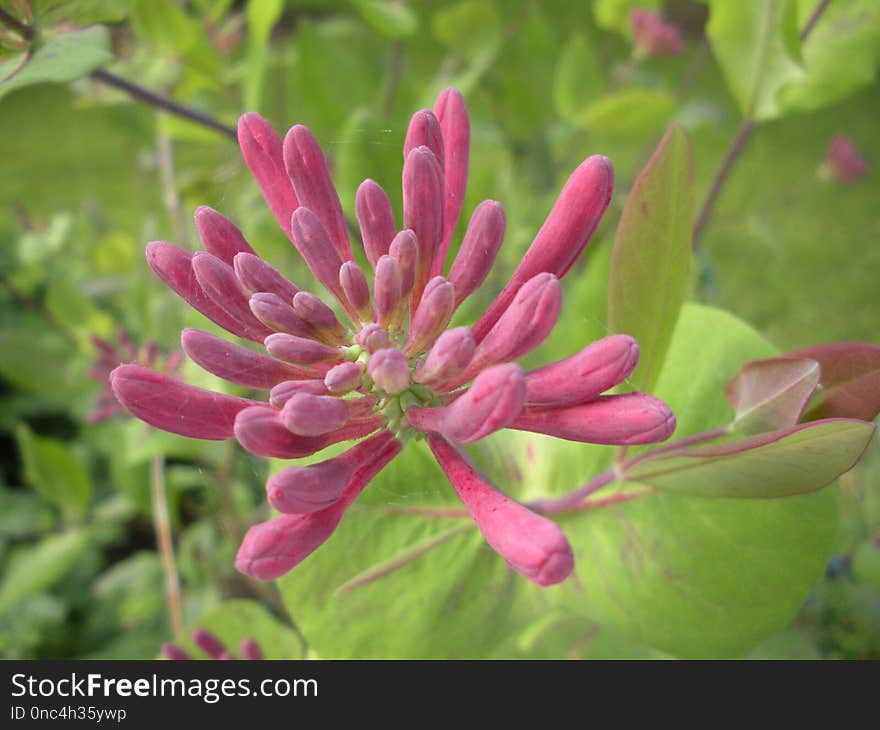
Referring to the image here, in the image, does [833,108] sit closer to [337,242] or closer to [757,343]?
[757,343]

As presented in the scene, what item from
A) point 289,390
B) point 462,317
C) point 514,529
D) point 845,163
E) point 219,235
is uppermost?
point 845,163

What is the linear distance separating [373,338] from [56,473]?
4.23 ft

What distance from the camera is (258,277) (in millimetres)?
464

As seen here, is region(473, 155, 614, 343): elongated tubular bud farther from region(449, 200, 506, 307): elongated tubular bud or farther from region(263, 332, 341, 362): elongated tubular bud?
region(263, 332, 341, 362): elongated tubular bud

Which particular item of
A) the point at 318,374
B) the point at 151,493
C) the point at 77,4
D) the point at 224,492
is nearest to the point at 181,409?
the point at 318,374

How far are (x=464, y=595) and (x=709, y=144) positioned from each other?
7.99 ft

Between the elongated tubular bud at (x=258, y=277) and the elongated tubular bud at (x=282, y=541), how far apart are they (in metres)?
0.14

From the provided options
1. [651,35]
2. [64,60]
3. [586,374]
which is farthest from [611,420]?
[651,35]

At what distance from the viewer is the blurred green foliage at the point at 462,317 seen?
63 centimetres

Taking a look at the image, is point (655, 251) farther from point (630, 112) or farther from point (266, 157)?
point (630, 112)

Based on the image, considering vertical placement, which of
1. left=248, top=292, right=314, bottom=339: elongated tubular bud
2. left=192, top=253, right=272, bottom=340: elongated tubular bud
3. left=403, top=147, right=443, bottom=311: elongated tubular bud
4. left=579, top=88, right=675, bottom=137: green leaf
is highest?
left=579, top=88, right=675, bottom=137: green leaf

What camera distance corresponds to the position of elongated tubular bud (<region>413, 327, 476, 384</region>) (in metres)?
0.41

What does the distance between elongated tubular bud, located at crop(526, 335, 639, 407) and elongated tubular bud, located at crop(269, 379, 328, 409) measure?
0.13m

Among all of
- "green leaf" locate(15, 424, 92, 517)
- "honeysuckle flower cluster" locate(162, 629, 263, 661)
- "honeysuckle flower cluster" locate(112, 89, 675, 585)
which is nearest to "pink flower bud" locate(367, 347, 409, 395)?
"honeysuckle flower cluster" locate(112, 89, 675, 585)
